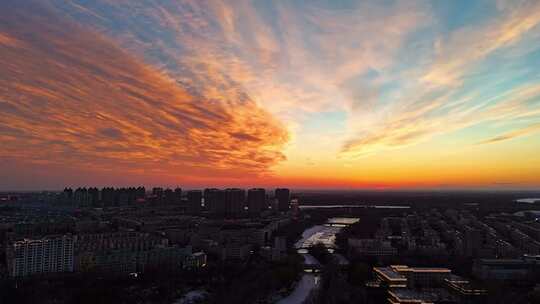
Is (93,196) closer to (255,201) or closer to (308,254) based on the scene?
(255,201)

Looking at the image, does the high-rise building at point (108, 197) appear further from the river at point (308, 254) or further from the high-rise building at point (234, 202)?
the river at point (308, 254)

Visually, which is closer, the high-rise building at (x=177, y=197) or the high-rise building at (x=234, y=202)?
the high-rise building at (x=234, y=202)

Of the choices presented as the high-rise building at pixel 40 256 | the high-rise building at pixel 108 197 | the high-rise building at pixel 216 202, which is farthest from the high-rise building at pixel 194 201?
the high-rise building at pixel 40 256

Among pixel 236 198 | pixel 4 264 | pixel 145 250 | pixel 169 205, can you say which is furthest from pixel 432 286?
pixel 169 205

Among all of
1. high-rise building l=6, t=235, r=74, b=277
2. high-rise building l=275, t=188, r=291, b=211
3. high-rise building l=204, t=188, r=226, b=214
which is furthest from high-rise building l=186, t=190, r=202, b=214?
high-rise building l=6, t=235, r=74, b=277

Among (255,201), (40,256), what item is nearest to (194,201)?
(255,201)

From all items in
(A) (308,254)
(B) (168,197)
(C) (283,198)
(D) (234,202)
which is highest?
(B) (168,197)
